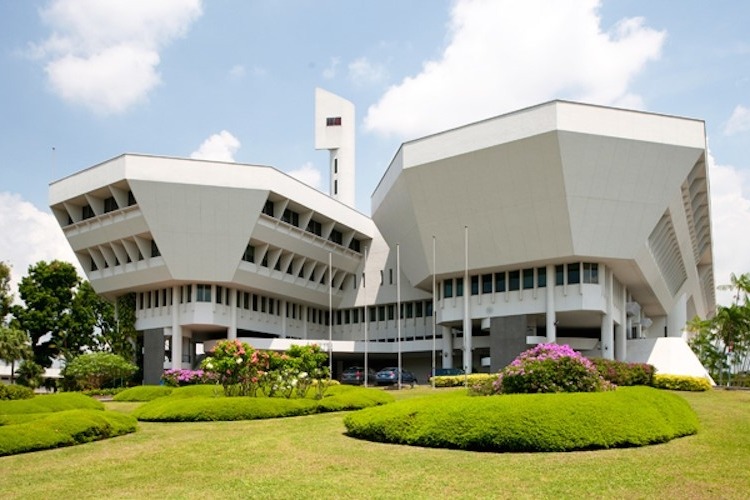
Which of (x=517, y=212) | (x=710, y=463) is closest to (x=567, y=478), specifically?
(x=710, y=463)

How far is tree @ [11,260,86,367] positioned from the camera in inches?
2179

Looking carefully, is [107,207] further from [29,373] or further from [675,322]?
[675,322]

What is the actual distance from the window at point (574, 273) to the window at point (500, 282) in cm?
468

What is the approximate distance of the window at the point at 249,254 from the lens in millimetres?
54934

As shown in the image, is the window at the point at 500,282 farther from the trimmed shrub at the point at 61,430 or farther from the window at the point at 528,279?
the trimmed shrub at the point at 61,430

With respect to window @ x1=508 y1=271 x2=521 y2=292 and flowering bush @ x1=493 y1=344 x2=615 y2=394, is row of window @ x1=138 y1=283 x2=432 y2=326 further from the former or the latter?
flowering bush @ x1=493 y1=344 x2=615 y2=394

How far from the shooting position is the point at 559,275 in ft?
158

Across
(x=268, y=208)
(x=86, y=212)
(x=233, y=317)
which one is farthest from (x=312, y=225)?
(x=86, y=212)

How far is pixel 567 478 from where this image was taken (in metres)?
12.0

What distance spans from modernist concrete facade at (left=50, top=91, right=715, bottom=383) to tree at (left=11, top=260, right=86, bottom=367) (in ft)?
8.14

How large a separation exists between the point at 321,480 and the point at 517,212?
33612 millimetres

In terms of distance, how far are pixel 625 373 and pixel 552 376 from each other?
52.1 feet

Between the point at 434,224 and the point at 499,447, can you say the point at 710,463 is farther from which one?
the point at 434,224

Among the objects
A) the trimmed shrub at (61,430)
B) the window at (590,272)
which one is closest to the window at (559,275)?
the window at (590,272)
